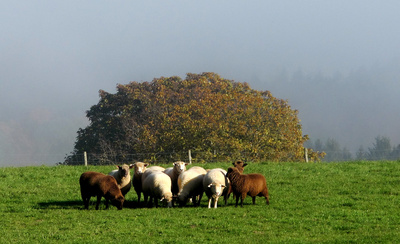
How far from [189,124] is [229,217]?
2854 centimetres

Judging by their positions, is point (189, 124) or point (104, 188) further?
point (189, 124)

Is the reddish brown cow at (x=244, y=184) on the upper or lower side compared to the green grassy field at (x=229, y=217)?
upper

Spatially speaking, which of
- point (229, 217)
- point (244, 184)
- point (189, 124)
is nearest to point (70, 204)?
point (244, 184)

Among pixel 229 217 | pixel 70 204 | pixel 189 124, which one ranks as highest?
pixel 189 124

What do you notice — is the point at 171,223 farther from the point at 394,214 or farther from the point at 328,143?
the point at 328,143

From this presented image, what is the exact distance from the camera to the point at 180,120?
1831 inches

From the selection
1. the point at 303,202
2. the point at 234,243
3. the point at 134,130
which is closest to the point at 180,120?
the point at 134,130

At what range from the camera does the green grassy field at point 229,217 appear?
46.7 ft

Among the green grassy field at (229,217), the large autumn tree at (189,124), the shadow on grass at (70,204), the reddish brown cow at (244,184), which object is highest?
the large autumn tree at (189,124)

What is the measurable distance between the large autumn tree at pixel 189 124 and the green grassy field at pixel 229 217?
1796 centimetres

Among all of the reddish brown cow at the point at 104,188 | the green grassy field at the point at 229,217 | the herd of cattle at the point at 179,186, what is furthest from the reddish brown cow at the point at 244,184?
the reddish brown cow at the point at 104,188

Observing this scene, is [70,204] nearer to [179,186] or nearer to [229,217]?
[179,186]

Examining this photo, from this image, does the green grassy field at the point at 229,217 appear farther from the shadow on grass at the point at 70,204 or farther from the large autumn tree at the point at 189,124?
the large autumn tree at the point at 189,124

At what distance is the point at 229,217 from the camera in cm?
1656
